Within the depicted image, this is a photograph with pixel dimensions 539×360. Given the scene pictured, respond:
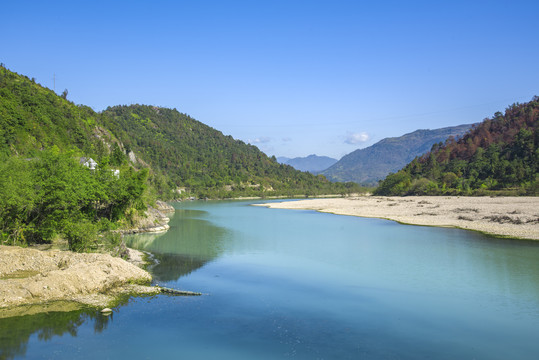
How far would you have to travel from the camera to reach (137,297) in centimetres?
1705

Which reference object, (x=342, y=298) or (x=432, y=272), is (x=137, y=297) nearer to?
(x=342, y=298)

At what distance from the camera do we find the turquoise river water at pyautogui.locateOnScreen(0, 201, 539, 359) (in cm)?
1216

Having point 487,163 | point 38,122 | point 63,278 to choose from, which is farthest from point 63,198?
point 487,163

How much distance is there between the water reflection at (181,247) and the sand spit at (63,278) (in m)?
2.39

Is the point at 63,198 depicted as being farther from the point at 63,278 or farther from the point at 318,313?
the point at 318,313

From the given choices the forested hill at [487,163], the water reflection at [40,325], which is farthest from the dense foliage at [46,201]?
the forested hill at [487,163]

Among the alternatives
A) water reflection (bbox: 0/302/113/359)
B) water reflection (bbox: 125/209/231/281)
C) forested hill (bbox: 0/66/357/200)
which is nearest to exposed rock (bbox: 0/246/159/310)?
water reflection (bbox: 0/302/113/359)

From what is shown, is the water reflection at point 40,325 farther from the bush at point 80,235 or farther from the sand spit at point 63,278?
the bush at point 80,235

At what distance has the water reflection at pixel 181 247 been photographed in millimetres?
23188

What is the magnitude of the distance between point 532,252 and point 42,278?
98.6ft

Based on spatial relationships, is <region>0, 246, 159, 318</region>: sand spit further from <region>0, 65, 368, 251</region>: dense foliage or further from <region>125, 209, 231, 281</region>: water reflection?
<region>0, 65, 368, 251</region>: dense foliage

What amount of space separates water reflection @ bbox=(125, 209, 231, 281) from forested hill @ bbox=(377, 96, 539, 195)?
5406 centimetres

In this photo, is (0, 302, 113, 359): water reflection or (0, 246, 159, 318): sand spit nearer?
(0, 302, 113, 359): water reflection

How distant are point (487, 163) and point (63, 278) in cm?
8886
